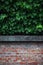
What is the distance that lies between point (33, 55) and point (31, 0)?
1593 mm

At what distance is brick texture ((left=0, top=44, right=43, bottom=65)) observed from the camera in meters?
5.59

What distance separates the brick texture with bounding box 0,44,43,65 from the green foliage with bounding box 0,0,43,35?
42 centimetres

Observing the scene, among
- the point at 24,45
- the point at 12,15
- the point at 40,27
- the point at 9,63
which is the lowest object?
the point at 9,63

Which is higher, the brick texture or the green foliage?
the green foliage

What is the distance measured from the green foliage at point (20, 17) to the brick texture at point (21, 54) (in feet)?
1.37

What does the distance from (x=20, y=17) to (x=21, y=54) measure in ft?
3.53

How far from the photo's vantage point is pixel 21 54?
221 inches

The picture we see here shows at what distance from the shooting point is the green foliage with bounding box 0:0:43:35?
551 centimetres

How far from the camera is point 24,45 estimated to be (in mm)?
5609

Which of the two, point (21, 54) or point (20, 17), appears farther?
point (21, 54)

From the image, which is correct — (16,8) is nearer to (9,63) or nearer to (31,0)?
(31,0)

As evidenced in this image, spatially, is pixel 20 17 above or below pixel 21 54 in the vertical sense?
above

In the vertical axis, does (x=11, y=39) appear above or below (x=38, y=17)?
below

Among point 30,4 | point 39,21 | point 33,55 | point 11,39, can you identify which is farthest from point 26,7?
point 33,55
